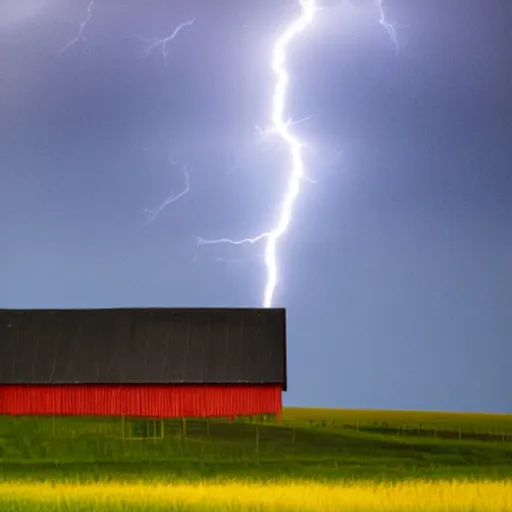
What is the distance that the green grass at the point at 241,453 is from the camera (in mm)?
21562

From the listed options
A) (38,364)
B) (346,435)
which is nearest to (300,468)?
(346,435)

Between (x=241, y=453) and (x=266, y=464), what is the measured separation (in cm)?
170

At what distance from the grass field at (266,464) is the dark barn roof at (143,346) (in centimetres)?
134

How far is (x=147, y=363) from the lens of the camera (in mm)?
27672

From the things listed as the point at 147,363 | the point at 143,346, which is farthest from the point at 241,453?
the point at 143,346

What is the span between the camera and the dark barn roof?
27.4 meters

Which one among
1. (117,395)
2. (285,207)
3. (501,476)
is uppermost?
(285,207)

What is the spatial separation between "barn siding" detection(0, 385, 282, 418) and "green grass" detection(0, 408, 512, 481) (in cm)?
40

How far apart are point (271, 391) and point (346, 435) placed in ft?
8.80

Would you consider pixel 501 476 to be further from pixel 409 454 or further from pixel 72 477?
pixel 72 477

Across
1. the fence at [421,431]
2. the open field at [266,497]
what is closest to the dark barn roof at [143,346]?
the fence at [421,431]

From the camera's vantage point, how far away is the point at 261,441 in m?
26.0

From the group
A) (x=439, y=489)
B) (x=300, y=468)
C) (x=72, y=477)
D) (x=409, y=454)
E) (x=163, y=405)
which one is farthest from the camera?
(x=163, y=405)

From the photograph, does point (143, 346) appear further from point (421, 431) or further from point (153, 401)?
point (421, 431)
